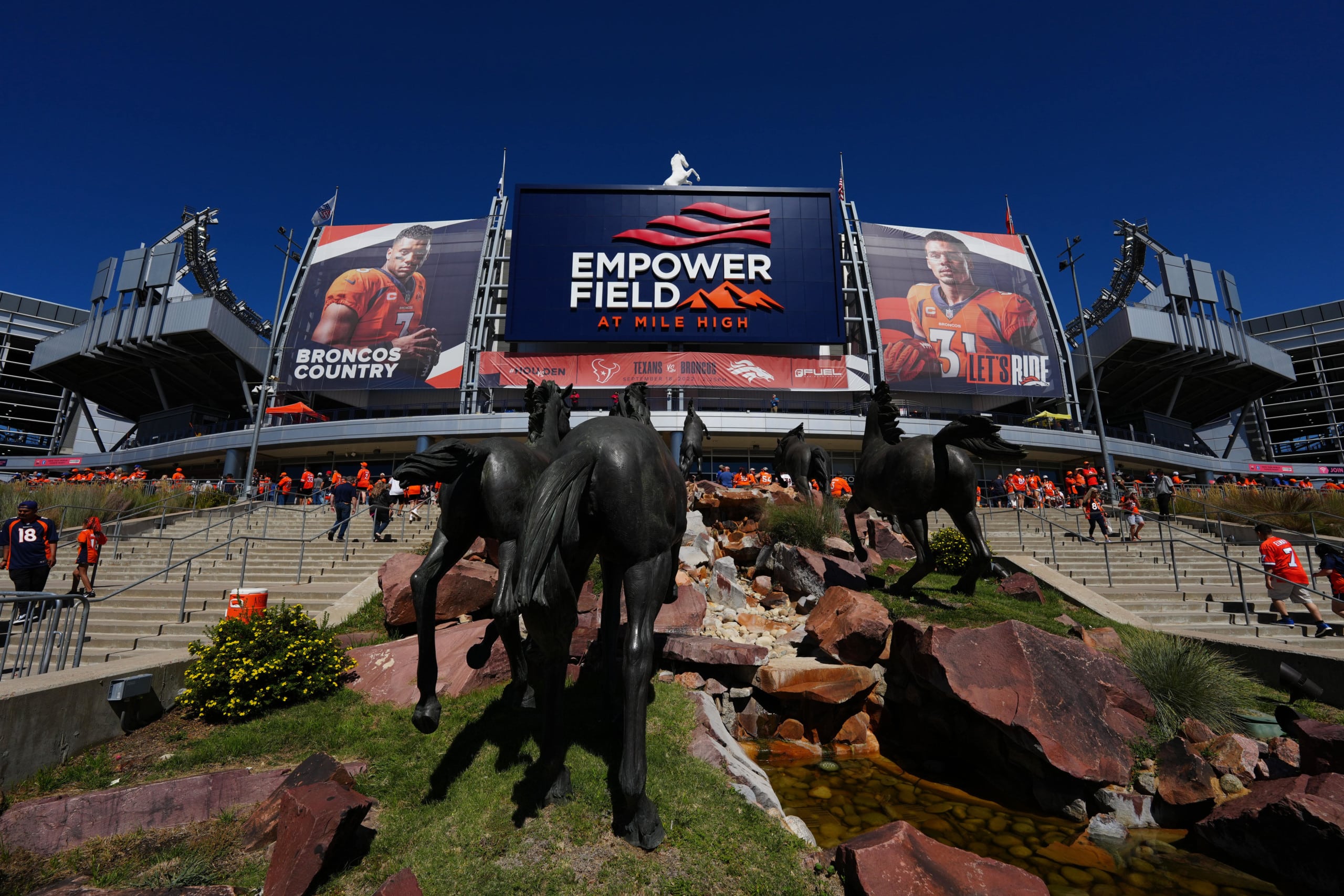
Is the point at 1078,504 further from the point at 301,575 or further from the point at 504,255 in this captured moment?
the point at 504,255

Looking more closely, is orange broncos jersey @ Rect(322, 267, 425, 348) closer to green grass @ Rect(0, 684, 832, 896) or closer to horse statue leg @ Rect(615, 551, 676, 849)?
green grass @ Rect(0, 684, 832, 896)

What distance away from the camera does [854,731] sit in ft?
22.0

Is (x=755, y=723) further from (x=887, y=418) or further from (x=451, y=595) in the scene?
(x=887, y=418)

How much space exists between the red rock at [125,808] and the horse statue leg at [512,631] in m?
1.96

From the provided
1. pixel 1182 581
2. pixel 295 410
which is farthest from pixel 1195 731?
pixel 295 410

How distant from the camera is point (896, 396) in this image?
138 feet

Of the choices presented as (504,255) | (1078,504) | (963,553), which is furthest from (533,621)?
(504,255)

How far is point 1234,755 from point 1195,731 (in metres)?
0.47

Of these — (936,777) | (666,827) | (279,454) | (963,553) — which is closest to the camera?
(666,827)

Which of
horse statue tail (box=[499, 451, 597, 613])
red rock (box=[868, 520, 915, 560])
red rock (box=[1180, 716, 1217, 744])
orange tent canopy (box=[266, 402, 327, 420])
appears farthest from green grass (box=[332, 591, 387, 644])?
orange tent canopy (box=[266, 402, 327, 420])

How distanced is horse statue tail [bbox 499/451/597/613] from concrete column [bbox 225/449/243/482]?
44.6m

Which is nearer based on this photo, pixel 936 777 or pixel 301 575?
pixel 936 777

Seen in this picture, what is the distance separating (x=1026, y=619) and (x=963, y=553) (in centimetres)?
329

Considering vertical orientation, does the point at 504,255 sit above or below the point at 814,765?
above
